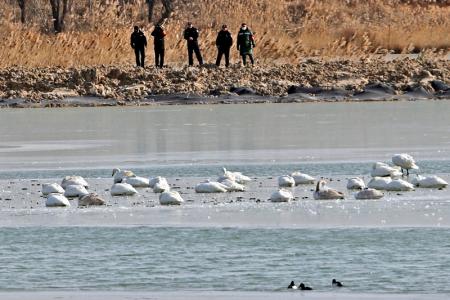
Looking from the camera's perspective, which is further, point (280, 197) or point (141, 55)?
point (141, 55)

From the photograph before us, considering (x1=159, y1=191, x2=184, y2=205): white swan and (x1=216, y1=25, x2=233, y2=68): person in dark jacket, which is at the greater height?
(x1=159, y1=191, x2=184, y2=205): white swan

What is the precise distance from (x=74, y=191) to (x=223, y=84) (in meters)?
20.4

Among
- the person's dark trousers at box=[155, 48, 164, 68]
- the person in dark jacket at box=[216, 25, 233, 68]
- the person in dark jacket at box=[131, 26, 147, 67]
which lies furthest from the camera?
the person's dark trousers at box=[155, 48, 164, 68]

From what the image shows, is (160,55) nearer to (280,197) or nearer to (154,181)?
(154,181)

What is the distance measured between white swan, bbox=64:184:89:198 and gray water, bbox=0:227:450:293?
200cm

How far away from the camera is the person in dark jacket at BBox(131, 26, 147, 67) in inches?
1347

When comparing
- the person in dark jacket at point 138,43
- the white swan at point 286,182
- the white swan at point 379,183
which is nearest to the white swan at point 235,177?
the white swan at point 286,182

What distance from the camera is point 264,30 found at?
42.3 metres

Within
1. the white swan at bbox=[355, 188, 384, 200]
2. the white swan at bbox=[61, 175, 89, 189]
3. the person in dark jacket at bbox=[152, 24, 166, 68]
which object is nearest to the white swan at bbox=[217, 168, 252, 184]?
the white swan at bbox=[61, 175, 89, 189]

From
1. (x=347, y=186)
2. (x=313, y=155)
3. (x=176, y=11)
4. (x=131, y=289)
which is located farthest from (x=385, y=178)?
(x=176, y=11)

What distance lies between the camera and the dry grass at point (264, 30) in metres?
36.8

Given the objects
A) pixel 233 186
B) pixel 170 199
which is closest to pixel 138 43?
pixel 233 186

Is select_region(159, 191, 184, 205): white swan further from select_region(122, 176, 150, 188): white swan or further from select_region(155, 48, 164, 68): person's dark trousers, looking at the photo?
select_region(155, 48, 164, 68): person's dark trousers

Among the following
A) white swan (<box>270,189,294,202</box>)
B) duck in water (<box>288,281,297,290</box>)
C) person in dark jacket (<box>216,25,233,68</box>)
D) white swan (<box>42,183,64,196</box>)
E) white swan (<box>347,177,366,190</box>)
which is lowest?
person in dark jacket (<box>216,25,233,68</box>)
